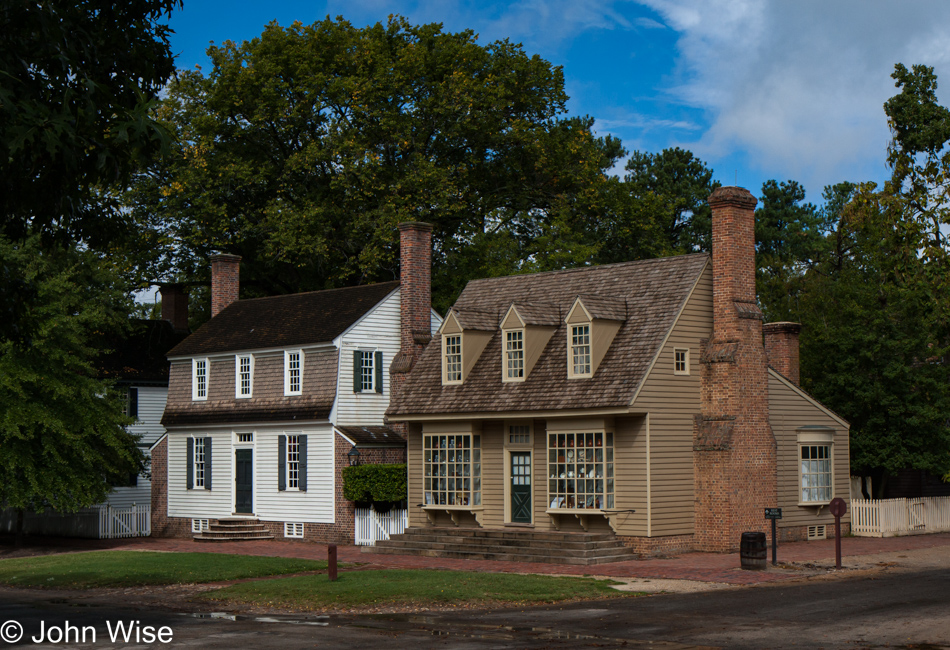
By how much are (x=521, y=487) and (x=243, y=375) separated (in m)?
11.8

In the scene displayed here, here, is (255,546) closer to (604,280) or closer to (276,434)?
(276,434)

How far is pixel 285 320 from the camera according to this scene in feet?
121

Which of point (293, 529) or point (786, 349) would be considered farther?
point (786, 349)

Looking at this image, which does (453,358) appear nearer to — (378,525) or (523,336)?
(523,336)

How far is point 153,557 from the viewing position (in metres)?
27.3

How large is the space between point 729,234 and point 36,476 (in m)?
19.7

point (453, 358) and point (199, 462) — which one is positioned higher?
point (453, 358)

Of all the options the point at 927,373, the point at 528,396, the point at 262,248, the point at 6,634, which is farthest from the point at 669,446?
the point at 262,248

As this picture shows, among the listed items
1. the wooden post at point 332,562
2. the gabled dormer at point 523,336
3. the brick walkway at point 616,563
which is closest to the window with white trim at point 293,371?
the brick walkway at point 616,563

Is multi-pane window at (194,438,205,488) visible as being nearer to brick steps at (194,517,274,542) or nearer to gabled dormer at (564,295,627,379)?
brick steps at (194,517,274,542)

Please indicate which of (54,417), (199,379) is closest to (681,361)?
(54,417)

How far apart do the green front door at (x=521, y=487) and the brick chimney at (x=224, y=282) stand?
16038 millimetres

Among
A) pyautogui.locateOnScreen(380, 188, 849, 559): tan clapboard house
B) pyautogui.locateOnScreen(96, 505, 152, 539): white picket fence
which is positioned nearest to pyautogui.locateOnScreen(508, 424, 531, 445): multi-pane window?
pyautogui.locateOnScreen(380, 188, 849, 559): tan clapboard house

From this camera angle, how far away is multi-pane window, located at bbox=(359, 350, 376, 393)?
3425 centimetres
